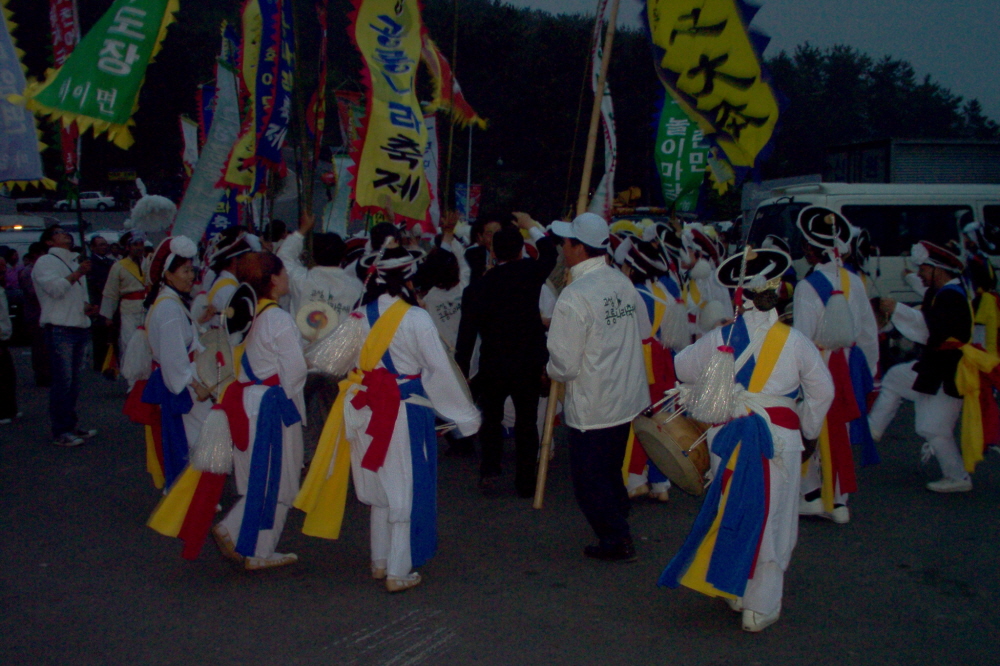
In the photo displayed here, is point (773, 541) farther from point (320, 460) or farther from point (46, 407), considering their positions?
point (46, 407)

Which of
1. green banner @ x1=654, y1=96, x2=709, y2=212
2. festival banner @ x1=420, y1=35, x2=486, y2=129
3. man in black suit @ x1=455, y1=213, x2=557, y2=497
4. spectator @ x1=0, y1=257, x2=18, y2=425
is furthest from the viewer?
spectator @ x1=0, y1=257, x2=18, y2=425

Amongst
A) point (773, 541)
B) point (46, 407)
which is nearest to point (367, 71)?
point (773, 541)

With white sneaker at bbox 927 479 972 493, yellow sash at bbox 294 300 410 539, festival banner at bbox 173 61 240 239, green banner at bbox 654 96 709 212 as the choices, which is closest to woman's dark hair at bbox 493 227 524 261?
yellow sash at bbox 294 300 410 539

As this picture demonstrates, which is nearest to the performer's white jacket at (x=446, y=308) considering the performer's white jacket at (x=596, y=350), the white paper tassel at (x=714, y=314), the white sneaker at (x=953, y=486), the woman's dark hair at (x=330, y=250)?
the woman's dark hair at (x=330, y=250)

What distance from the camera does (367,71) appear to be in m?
6.83

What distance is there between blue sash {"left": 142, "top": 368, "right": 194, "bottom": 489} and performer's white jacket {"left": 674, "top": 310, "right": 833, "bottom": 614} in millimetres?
3240

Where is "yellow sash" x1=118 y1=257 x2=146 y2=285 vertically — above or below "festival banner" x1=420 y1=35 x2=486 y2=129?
below

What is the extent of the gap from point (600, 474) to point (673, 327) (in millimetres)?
1837

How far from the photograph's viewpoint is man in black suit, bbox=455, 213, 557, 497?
5914mm

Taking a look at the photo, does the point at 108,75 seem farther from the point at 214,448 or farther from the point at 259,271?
the point at 214,448

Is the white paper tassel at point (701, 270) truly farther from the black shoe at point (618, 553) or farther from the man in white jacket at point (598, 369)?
the black shoe at point (618, 553)

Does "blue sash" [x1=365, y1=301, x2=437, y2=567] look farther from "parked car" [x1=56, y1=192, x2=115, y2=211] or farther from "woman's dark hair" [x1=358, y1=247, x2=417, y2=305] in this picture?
"parked car" [x1=56, y1=192, x2=115, y2=211]

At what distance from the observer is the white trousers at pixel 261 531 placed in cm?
447

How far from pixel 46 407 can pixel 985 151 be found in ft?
48.7
